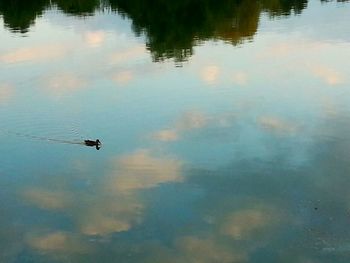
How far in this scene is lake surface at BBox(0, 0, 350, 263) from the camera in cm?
2059

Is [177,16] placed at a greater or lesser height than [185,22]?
greater

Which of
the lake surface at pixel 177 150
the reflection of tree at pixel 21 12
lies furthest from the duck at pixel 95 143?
the reflection of tree at pixel 21 12

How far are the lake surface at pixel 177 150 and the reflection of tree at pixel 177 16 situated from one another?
0.93 metres

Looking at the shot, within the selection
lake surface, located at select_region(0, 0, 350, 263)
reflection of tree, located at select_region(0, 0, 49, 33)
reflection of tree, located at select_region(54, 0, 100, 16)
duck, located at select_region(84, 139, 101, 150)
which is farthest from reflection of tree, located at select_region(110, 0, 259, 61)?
duck, located at select_region(84, 139, 101, 150)

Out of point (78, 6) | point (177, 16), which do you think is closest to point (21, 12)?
point (78, 6)

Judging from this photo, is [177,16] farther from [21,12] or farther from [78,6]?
[21,12]

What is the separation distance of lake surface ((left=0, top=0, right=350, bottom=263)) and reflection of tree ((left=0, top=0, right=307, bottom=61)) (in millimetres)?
931

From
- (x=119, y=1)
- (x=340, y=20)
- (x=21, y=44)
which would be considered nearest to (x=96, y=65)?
(x=21, y=44)

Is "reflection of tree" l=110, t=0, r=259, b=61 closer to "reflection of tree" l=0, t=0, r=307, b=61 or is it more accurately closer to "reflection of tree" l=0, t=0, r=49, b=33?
"reflection of tree" l=0, t=0, r=307, b=61

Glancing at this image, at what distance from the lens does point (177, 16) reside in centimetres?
6750

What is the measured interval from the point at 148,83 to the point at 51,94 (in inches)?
257

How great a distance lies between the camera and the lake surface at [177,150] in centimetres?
2059

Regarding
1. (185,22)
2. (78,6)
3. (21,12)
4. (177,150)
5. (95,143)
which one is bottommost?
(177,150)

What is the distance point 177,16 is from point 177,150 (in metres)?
42.0
